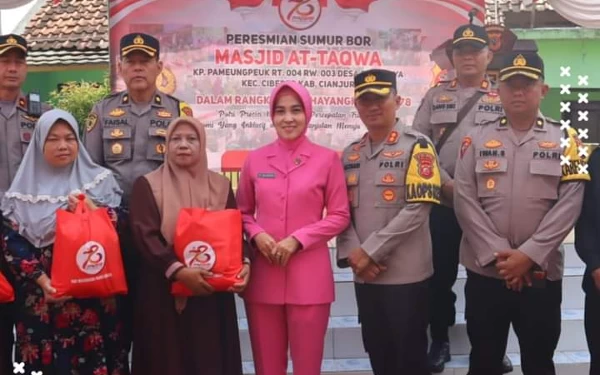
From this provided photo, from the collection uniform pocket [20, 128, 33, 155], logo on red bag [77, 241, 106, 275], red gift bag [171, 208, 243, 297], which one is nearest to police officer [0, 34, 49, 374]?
uniform pocket [20, 128, 33, 155]

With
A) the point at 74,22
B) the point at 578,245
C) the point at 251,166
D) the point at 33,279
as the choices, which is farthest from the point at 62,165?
the point at 74,22

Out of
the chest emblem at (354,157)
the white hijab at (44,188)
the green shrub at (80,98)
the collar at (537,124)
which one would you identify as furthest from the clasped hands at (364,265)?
the green shrub at (80,98)

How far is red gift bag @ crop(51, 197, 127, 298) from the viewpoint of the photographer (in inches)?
113

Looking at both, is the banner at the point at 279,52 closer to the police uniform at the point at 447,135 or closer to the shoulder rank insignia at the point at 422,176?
the police uniform at the point at 447,135

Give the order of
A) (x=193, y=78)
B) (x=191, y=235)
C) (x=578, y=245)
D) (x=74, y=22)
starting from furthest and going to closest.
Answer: (x=74, y=22) → (x=193, y=78) → (x=578, y=245) → (x=191, y=235)

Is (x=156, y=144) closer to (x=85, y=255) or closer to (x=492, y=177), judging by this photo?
(x=85, y=255)

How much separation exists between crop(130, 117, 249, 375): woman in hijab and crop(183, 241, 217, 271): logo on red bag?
0.30 ft

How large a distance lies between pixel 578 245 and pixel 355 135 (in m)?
2.55

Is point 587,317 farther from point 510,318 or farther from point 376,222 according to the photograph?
point 376,222

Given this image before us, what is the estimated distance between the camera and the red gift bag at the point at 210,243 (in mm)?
2908

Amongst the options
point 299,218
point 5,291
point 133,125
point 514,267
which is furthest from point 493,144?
point 5,291

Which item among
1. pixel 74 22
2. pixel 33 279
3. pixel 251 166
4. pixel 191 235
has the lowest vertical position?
pixel 33 279

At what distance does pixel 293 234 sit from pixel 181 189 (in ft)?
1.84

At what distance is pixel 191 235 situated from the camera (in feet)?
9.55
